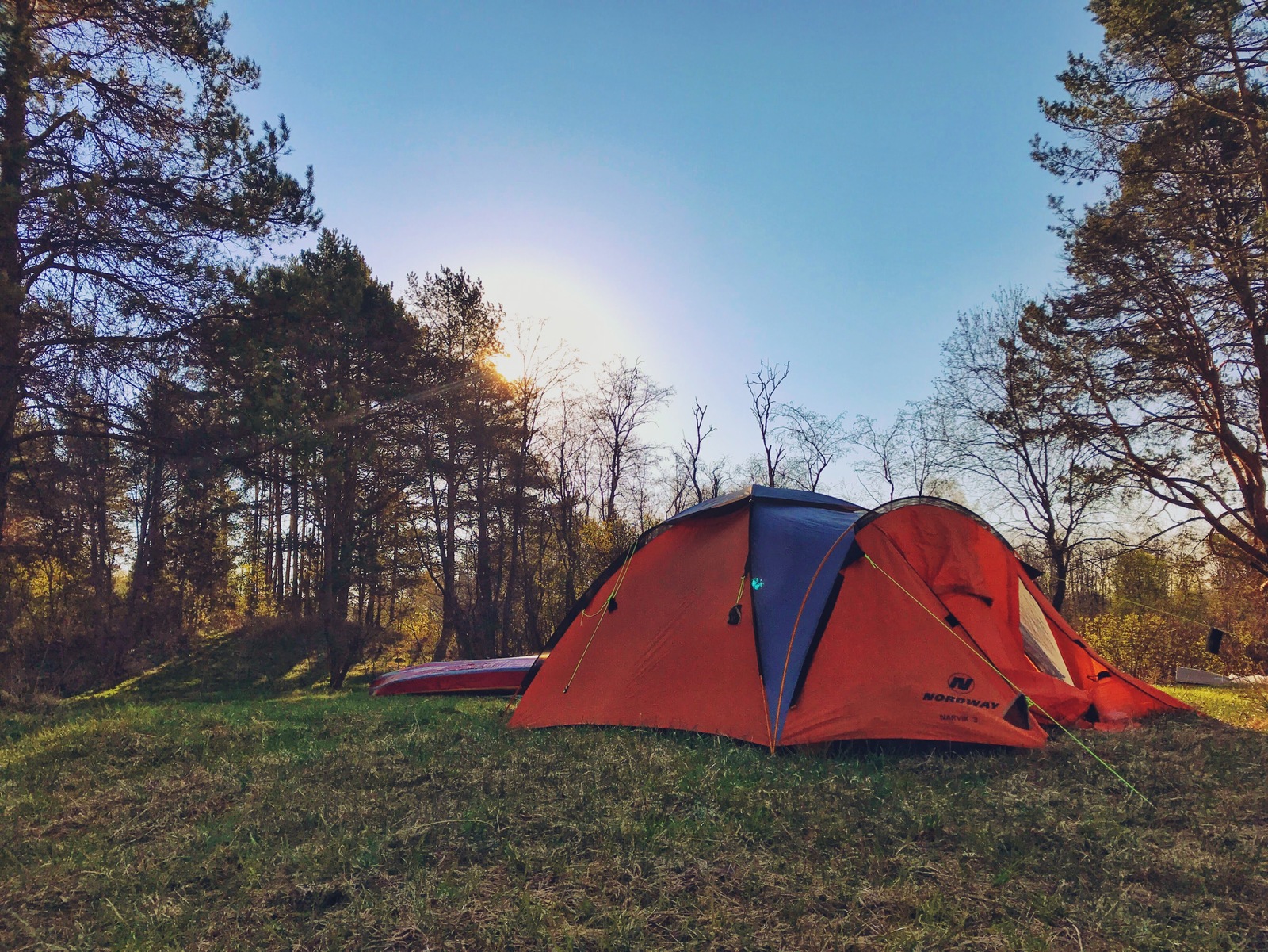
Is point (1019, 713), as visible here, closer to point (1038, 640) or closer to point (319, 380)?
point (1038, 640)

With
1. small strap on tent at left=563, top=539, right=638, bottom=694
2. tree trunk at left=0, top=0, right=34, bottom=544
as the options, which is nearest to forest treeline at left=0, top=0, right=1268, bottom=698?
tree trunk at left=0, top=0, right=34, bottom=544

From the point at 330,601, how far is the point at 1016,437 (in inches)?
648

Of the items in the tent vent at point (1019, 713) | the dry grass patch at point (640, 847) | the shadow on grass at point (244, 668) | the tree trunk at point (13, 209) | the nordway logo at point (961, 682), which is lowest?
the shadow on grass at point (244, 668)

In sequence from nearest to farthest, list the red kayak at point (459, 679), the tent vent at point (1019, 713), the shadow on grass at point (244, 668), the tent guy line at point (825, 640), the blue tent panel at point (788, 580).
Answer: the tent vent at point (1019, 713) → the tent guy line at point (825, 640) → the blue tent panel at point (788, 580) → the red kayak at point (459, 679) → the shadow on grass at point (244, 668)

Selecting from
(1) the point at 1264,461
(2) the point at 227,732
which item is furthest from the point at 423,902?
(1) the point at 1264,461

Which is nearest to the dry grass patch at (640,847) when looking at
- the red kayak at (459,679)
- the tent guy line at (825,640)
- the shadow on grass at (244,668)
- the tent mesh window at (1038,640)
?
the tent guy line at (825,640)

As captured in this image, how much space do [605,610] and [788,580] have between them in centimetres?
177

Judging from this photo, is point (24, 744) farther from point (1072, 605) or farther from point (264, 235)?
point (1072, 605)

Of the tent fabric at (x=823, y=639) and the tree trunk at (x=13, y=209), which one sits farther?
the tree trunk at (x=13, y=209)

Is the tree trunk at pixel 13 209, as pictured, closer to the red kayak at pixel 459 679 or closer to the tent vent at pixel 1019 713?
the red kayak at pixel 459 679

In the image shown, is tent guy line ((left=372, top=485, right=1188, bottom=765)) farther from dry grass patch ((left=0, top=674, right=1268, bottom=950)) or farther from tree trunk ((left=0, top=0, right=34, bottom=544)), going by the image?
tree trunk ((left=0, top=0, right=34, bottom=544))

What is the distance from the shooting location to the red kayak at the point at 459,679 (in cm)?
1031

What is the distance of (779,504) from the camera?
6.27 metres

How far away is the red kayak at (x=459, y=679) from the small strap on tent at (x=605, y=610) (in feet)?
13.4
